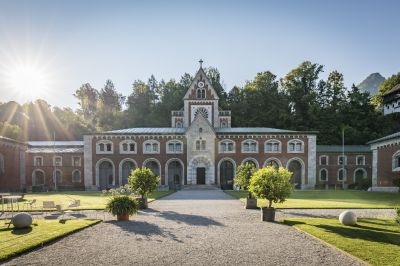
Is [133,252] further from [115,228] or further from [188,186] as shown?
[188,186]

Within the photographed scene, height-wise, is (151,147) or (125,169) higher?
(151,147)

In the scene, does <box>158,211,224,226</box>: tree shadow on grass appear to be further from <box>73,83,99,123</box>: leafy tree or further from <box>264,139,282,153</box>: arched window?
<box>73,83,99,123</box>: leafy tree

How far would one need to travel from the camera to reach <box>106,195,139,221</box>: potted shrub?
50.3 ft

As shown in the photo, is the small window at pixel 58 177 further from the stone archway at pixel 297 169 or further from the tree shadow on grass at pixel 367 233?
the tree shadow on grass at pixel 367 233

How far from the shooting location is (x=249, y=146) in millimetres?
44750

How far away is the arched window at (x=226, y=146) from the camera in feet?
147

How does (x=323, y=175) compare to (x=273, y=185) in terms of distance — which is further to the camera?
(x=323, y=175)

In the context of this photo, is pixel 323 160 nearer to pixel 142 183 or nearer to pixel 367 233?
pixel 142 183

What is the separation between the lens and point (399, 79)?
61.7 m

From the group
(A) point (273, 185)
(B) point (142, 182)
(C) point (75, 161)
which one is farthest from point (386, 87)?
(B) point (142, 182)

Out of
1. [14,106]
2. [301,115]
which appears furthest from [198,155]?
[14,106]

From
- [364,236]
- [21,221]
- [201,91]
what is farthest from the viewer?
[201,91]

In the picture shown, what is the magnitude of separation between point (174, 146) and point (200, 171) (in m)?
4.84

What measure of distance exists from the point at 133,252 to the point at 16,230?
6.10 m
